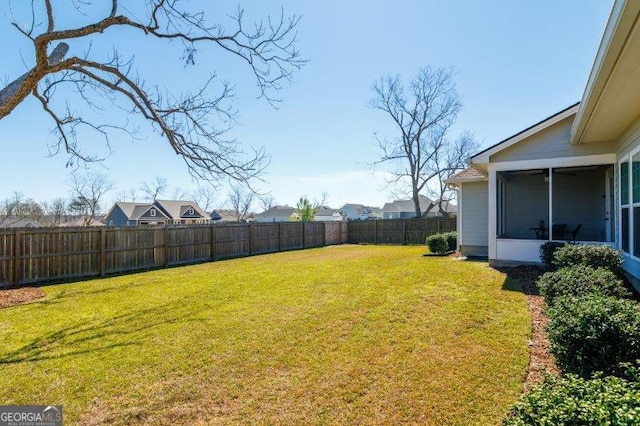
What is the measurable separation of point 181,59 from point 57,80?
3267 mm

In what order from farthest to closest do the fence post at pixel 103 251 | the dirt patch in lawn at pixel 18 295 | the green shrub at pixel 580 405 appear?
the fence post at pixel 103 251, the dirt patch in lawn at pixel 18 295, the green shrub at pixel 580 405

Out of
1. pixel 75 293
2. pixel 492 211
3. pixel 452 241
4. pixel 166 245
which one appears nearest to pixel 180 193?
pixel 166 245

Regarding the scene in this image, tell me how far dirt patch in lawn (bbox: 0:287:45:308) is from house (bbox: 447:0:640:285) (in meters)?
10.6

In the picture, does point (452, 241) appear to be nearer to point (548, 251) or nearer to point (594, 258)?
point (548, 251)

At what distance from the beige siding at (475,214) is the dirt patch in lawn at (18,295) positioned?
41.4 feet

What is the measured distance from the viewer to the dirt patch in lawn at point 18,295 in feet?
24.6

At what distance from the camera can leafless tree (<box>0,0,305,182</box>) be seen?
7152 millimetres

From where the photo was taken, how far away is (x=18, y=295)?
8.10m

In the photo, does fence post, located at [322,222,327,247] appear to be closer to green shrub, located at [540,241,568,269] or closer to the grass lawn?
the grass lawn

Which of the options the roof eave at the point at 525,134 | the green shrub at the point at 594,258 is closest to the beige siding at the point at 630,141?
the roof eave at the point at 525,134

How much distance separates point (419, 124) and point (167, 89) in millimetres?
23414

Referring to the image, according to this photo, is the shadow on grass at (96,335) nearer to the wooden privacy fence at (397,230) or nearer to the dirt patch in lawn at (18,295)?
the dirt patch in lawn at (18,295)

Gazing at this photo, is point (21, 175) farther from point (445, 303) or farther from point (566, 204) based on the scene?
point (566, 204)

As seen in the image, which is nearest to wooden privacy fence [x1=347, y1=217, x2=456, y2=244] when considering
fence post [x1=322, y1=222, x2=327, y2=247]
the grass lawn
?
fence post [x1=322, y1=222, x2=327, y2=247]
